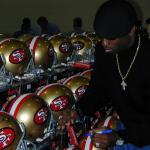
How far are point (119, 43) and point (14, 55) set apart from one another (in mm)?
1426

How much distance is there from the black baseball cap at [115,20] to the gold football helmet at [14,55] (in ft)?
4.31

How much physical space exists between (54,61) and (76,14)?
608 cm

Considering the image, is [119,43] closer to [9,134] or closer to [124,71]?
[124,71]

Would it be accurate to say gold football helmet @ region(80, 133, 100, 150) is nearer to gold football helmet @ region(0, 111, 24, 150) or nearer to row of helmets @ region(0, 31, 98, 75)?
gold football helmet @ region(0, 111, 24, 150)

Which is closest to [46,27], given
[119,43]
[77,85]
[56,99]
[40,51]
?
[40,51]

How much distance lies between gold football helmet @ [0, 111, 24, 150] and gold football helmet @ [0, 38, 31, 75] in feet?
2.66

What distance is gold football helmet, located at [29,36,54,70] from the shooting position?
350 centimetres

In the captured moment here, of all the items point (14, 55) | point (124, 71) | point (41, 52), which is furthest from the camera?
point (41, 52)

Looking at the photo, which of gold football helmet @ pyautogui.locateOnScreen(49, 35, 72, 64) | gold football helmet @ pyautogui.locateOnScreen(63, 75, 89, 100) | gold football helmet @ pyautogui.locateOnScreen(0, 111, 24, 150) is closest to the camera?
gold football helmet @ pyautogui.locateOnScreen(0, 111, 24, 150)

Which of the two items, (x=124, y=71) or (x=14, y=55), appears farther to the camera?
(x=14, y=55)

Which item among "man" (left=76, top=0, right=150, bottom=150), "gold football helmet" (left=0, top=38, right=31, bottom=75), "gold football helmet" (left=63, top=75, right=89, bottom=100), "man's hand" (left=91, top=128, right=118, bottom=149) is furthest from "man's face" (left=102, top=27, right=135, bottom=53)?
"gold football helmet" (left=63, top=75, right=89, bottom=100)

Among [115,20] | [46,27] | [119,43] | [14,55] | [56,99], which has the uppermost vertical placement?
[115,20]

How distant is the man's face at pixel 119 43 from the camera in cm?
186

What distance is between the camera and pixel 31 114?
8.65ft
